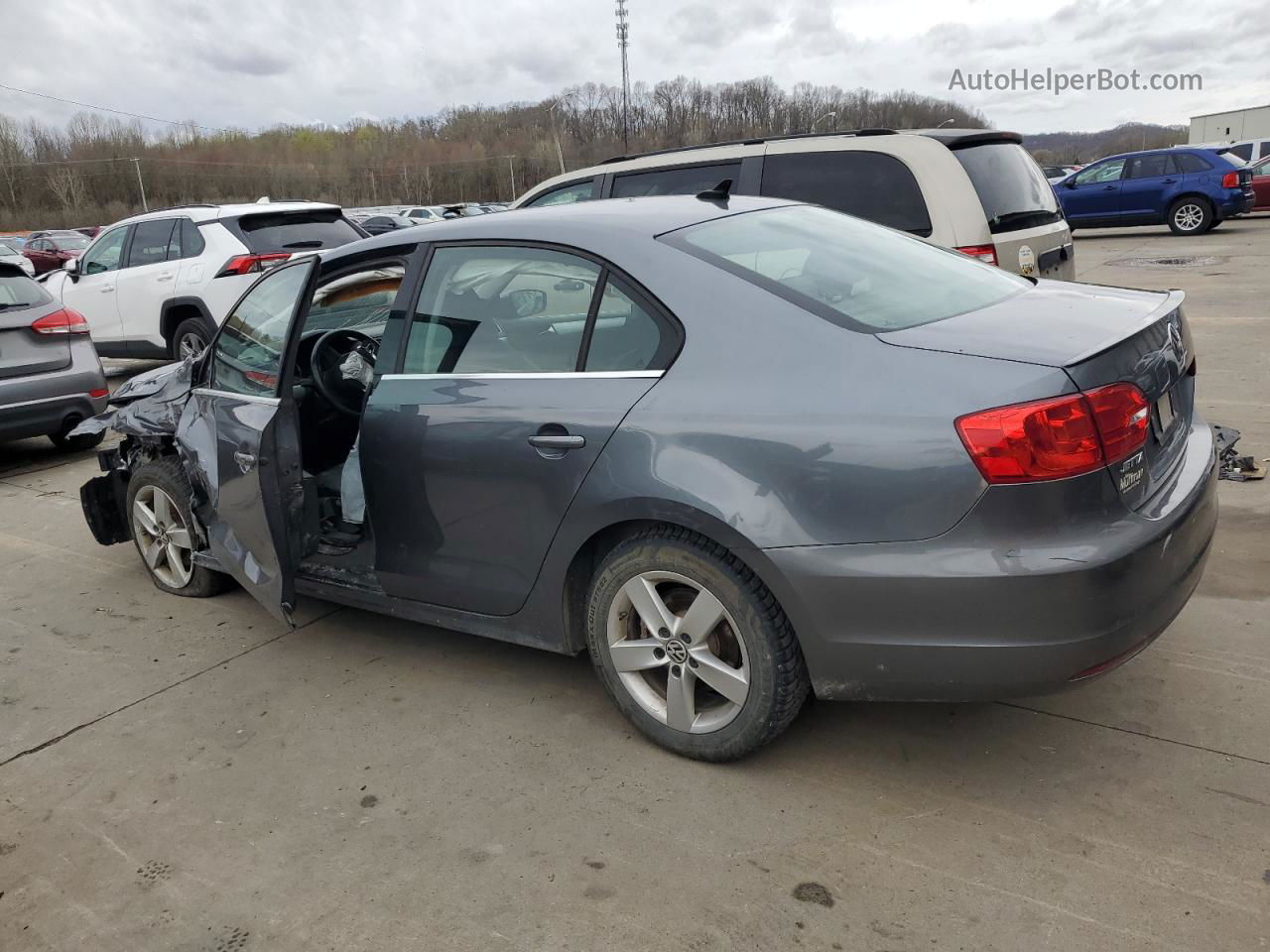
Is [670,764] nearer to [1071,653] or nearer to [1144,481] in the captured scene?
[1071,653]

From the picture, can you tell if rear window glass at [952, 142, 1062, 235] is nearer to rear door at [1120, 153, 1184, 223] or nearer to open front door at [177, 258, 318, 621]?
open front door at [177, 258, 318, 621]

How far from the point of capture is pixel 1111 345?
8.26 ft

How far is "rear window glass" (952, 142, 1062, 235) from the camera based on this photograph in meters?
6.05

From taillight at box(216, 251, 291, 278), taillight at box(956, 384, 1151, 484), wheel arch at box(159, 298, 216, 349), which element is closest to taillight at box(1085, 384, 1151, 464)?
taillight at box(956, 384, 1151, 484)

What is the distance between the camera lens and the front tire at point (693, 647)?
8.86ft

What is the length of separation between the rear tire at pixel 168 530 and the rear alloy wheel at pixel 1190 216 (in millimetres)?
19355

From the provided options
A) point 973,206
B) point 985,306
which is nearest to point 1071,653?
point 985,306

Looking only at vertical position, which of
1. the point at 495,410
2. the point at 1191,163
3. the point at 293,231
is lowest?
the point at 495,410

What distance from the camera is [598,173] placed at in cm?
744

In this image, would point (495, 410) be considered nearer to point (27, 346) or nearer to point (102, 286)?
point (27, 346)

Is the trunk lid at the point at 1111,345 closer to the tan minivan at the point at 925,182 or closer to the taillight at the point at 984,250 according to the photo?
the taillight at the point at 984,250

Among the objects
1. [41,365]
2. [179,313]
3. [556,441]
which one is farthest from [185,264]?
[556,441]

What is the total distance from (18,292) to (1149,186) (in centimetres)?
1878

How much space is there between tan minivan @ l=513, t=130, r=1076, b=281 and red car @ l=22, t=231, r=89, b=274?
24946 millimetres
